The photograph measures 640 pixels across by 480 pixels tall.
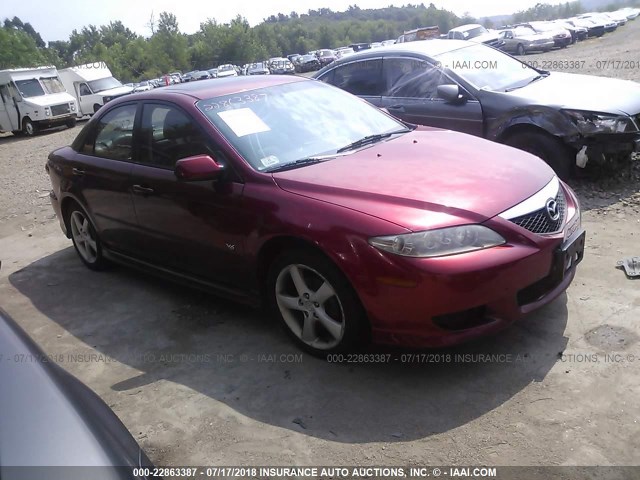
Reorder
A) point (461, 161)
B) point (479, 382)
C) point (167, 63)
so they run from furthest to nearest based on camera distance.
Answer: point (167, 63) < point (461, 161) < point (479, 382)

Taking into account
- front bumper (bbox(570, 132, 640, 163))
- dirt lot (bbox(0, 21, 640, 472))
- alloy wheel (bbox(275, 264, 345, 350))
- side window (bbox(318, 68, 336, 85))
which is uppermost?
side window (bbox(318, 68, 336, 85))

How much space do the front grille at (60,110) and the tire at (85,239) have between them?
A: 17.4m

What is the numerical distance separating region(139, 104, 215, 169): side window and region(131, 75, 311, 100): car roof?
0.54 feet

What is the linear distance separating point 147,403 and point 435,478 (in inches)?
67.1

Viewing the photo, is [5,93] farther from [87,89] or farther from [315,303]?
[315,303]

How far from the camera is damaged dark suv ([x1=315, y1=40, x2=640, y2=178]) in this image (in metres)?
5.54

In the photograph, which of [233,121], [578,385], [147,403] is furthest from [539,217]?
[147,403]

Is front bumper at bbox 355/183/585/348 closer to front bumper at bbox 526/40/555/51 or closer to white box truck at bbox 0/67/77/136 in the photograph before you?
white box truck at bbox 0/67/77/136

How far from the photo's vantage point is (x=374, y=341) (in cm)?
321

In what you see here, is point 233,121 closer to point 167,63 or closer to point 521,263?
point 521,263

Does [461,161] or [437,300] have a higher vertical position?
[461,161]

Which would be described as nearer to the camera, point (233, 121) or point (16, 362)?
point (16, 362)

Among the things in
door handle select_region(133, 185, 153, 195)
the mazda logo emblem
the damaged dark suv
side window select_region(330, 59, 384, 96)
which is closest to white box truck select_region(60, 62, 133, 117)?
side window select_region(330, 59, 384, 96)

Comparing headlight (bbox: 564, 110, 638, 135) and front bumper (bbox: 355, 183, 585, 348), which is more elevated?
headlight (bbox: 564, 110, 638, 135)
